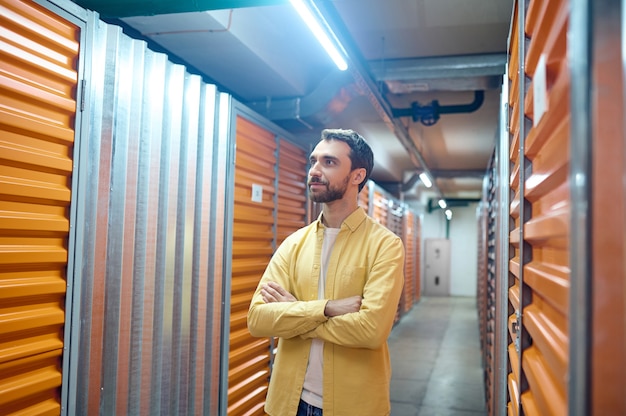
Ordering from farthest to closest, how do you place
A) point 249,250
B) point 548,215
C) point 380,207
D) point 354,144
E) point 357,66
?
1. point 380,207
2. point 357,66
3. point 249,250
4. point 354,144
5. point 548,215

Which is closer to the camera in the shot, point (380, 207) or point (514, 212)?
point (514, 212)

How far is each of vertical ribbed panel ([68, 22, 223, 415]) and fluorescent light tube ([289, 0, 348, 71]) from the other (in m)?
0.84

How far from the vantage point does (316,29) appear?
3215 millimetres

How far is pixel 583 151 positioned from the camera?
2.41ft

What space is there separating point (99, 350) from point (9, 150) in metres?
1.09

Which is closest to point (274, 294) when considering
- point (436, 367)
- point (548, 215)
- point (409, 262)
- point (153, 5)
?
point (548, 215)

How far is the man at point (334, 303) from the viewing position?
216 cm

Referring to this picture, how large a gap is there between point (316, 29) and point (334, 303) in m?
1.85

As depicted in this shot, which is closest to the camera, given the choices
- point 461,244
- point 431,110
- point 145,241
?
point 145,241

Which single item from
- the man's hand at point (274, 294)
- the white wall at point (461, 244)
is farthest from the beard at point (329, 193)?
the white wall at point (461, 244)

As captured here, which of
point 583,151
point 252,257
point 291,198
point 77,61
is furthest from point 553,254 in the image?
point 291,198

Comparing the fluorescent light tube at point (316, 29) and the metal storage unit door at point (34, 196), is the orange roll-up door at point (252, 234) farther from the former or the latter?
the metal storage unit door at point (34, 196)

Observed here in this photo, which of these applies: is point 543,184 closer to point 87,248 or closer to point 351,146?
point 351,146

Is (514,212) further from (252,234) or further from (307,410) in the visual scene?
(252,234)
